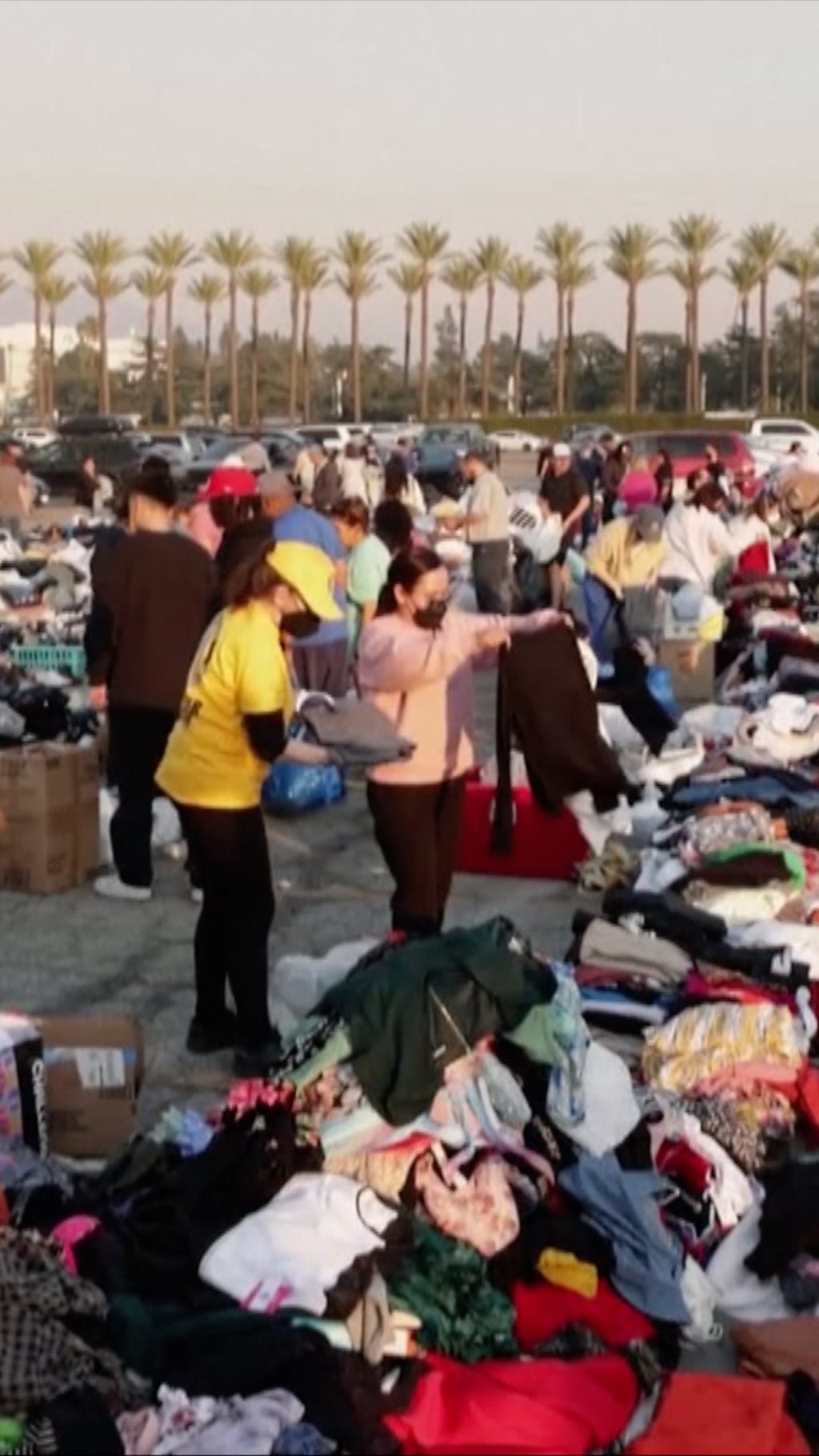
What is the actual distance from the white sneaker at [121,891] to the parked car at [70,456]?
3182 centimetres

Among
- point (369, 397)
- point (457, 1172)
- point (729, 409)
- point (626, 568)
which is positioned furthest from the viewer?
point (369, 397)

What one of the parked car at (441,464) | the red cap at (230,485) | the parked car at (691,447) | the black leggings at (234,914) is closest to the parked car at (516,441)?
the parked car at (441,464)

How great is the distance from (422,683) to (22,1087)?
203 cm

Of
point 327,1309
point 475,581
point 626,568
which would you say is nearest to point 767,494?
point 475,581

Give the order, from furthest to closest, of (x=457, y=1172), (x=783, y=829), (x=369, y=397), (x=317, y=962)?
(x=369, y=397), (x=783, y=829), (x=317, y=962), (x=457, y=1172)

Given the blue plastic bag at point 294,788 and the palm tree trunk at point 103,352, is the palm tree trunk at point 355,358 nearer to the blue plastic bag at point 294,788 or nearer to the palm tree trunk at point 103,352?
the palm tree trunk at point 103,352

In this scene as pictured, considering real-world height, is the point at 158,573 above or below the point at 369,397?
below

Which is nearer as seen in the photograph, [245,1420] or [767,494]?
[245,1420]

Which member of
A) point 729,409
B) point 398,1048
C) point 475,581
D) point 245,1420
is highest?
point 729,409

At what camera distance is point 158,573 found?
8.99 m

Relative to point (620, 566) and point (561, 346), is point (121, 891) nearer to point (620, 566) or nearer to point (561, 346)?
point (620, 566)

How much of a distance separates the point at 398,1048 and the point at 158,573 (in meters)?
3.74

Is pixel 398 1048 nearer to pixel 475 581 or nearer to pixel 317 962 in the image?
pixel 317 962

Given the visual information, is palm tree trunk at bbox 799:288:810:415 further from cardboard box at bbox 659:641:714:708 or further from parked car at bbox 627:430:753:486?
cardboard box at bbox 659:641:714:708
